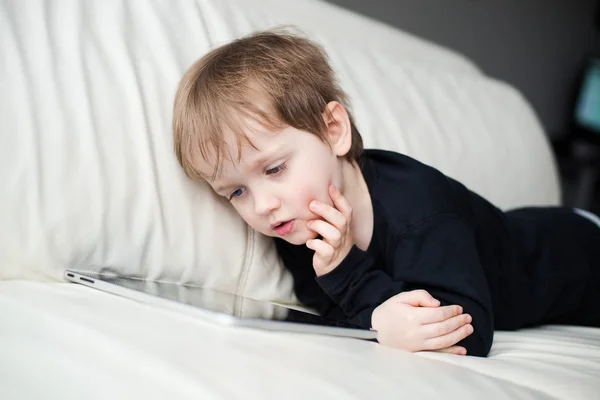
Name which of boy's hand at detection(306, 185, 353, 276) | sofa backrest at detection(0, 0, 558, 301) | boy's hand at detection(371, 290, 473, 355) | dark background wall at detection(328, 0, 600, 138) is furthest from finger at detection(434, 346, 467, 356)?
dark background wall at detection(328, 0, 600, 138)

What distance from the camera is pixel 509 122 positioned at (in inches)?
67.3

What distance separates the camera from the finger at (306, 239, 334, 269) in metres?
0.90

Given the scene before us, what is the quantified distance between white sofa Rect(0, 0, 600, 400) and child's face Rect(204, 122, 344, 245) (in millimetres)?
87

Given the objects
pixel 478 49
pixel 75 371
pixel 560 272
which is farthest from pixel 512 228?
pixel 478 49

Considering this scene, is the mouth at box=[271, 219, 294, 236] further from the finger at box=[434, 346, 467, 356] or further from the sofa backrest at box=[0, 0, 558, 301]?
the finger at box=[434, 346, 467, 356]

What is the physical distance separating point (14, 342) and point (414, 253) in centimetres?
53

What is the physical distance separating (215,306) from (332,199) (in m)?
0.28

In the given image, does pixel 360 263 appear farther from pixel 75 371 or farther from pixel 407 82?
pixel 407 82

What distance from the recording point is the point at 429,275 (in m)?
0.84

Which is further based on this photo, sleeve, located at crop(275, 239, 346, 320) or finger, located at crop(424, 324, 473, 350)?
sleeve, located at crop(275, 239, 346, 320)

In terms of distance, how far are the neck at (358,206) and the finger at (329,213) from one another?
0.32 feet

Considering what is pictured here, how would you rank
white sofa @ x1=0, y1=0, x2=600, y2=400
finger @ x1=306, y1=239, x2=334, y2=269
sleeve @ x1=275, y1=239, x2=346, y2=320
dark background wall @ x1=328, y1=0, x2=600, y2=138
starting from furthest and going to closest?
dark background wall @ x1=328, y1=0, x2=600, y2=138 → sleeve @ x1=275, y1=239, x2=346, y2=320 → finger @ x1=306, y1=239, x2=334, y2=269 → white sofa @ x1=0, y1=0, x2=600, y2=400

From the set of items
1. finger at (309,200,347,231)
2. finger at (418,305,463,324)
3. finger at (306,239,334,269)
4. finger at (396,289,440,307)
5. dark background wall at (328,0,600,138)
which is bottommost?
finger at (418,305,463,324)

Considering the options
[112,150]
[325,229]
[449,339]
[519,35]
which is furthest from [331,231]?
[519,35]
